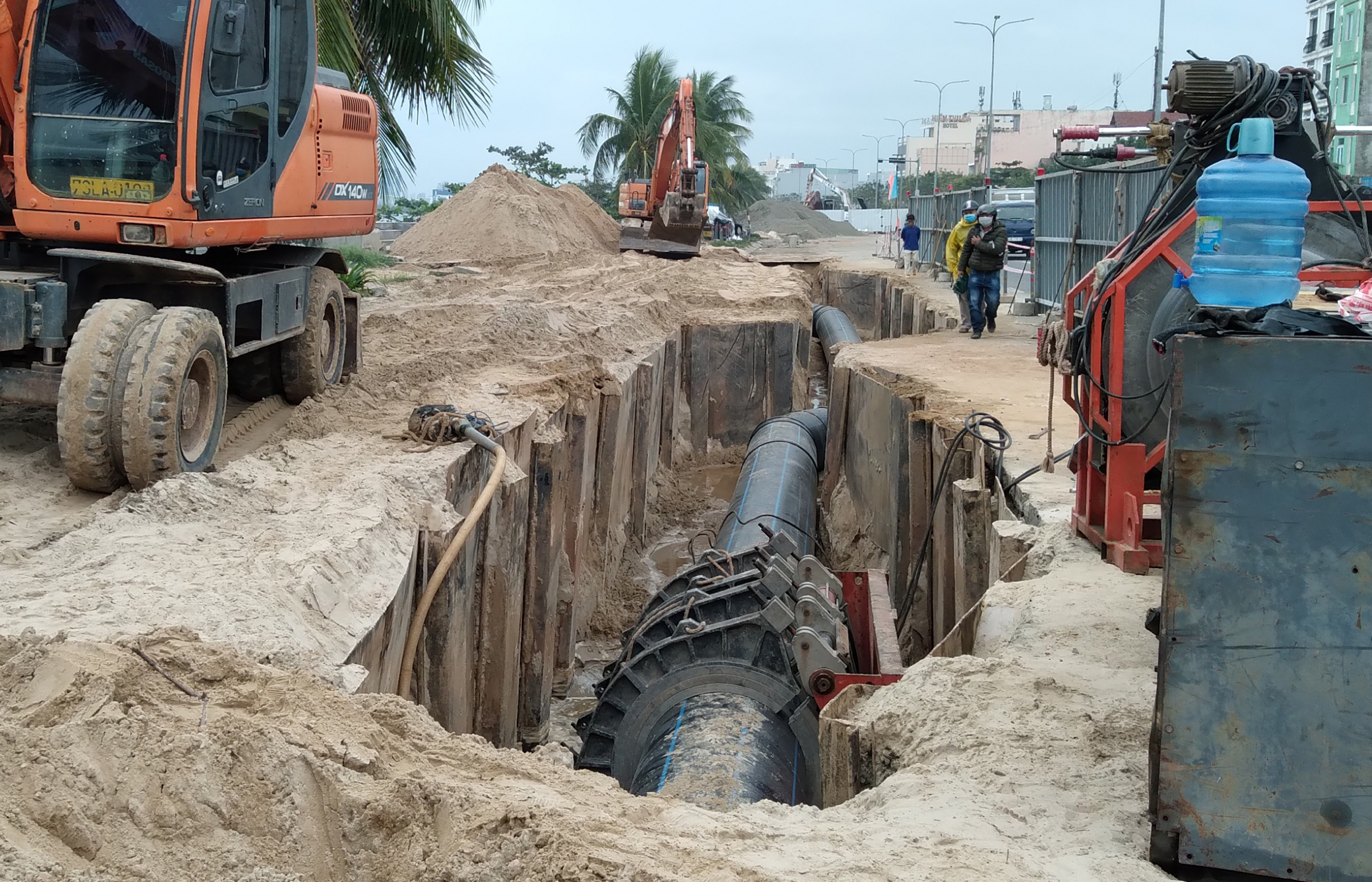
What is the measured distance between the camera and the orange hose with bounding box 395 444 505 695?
5.70 metres

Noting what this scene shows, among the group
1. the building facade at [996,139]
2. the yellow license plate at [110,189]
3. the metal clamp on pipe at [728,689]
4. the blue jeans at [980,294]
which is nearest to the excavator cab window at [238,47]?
the yellow license plate at [110,189]

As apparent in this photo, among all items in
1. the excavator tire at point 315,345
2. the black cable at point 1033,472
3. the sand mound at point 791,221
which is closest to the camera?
the black cable at point 1033,472

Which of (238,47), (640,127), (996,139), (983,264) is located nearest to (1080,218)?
(983,264)

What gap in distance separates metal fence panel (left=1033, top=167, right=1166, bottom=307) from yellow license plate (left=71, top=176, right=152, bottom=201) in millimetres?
9225

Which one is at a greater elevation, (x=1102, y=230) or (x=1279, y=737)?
(x=1102, y=230)

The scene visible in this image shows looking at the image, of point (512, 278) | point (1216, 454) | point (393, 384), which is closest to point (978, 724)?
point (1216, 454)

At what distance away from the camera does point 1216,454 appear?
9.77ft

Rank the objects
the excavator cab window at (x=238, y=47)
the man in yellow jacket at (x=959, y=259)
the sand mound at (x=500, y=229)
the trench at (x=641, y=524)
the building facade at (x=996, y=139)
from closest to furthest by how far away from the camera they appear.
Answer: the trench at (x=641, y=524), the excavator cab window at (x=238, y=47), the man in yellow jacket at (x=959, y=259), the sand mound at (x=500, y=229), the building facade at (x=996, y=139)

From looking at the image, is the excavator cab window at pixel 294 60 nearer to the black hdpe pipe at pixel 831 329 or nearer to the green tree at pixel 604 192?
the black hdpe pipe at pixel 831 329

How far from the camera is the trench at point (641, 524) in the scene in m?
6.73

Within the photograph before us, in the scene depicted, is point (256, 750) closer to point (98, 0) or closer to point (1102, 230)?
point (98, 0)

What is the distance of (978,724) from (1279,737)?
1300 mm

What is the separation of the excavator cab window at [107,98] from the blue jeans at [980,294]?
37.5 ft

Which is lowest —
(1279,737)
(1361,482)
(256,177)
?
(1279,737)
